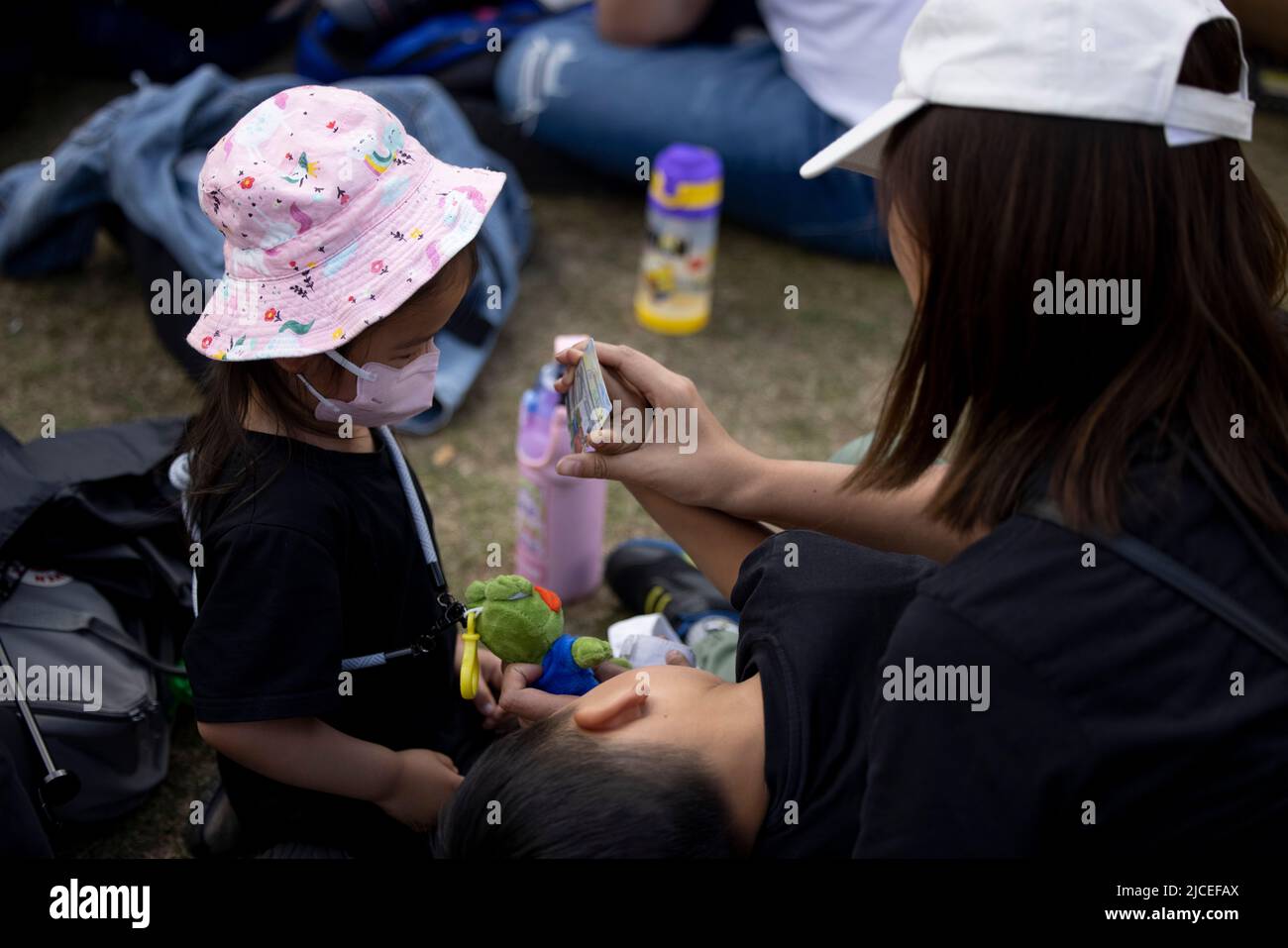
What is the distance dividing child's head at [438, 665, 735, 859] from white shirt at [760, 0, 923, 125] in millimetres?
2865

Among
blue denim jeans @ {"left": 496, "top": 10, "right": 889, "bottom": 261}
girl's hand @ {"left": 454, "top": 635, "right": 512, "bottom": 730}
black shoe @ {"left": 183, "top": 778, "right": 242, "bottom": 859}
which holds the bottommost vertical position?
black shoe @ {"left": 183, "top": 778, "right": 242, "bottom": 859}

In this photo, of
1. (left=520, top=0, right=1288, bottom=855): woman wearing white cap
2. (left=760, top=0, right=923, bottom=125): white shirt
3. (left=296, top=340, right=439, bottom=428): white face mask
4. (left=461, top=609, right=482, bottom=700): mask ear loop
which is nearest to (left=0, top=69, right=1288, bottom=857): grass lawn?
(left=760, top=0, right=923, bottom=125): white shirt

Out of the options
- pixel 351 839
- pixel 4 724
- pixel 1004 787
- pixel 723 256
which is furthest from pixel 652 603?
pixel 723 256

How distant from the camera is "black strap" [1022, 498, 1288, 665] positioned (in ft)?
3.89

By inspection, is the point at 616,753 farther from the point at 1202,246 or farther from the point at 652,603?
the point at 652,603

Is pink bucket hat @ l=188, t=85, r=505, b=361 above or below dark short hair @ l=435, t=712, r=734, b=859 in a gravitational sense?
above

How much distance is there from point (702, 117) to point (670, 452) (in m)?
2.42

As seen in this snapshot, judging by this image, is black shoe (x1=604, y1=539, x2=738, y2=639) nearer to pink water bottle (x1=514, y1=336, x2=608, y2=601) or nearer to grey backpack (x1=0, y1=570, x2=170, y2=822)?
pink water bottle (x1=514, y1=336, x2=608, y2=601)

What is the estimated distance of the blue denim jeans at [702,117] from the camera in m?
3.97

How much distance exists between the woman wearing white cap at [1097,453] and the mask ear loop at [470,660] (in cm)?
70

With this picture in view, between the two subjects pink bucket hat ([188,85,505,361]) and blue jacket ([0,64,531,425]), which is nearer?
pink bucket hat ([188,85,505,361])

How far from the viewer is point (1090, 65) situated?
1191 millimetres

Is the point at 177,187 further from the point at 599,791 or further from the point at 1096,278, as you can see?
the point at 1096,278

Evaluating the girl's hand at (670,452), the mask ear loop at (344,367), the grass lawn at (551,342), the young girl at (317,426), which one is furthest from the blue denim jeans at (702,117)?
the mask ear loop at (344,367)
